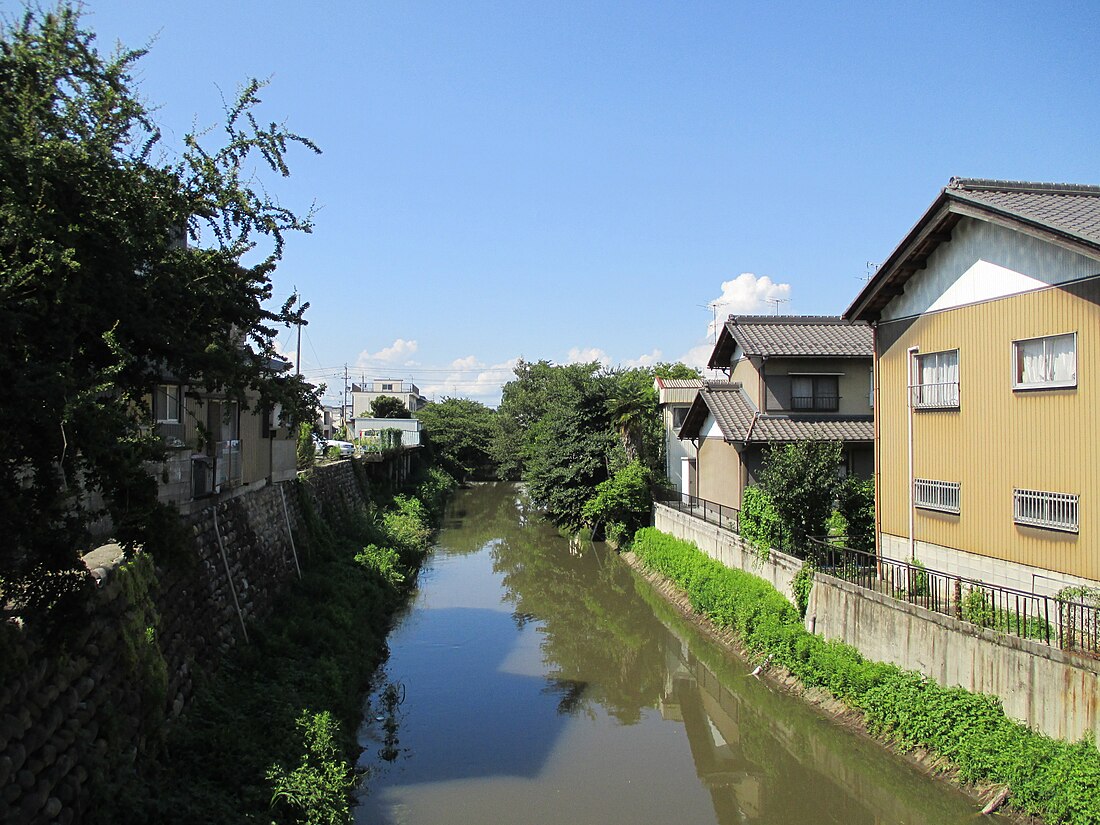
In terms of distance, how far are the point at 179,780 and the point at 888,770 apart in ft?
29.5

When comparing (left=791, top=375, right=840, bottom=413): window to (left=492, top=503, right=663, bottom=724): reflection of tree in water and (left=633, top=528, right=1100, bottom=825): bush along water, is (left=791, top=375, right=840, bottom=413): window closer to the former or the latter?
(left=633, top=528, right=1100, bottom=825): bush along water

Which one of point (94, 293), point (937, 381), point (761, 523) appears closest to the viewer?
point (94, 293)

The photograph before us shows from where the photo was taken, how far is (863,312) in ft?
51.6

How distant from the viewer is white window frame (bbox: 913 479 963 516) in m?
13.3

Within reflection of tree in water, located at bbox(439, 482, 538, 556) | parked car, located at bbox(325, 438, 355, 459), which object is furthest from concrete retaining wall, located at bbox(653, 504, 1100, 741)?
parked car, located at bbox(325, 438, 355, 459)

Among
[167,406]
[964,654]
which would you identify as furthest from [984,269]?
[167,406]

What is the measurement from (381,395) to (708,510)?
7364 cm

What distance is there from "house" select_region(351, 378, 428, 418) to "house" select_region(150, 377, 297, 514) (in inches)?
2359

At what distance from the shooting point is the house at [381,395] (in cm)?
10029

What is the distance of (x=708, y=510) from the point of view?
24.7 meters

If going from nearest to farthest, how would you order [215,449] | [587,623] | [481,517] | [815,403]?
[215,449] < [587,623] < [815,403] < [481,517]

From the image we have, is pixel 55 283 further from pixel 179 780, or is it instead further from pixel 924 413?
pixel 924 413

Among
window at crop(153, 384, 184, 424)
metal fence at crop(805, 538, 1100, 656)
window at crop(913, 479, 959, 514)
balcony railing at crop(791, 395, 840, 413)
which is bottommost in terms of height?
metal fence at crop(805, 538, 1100, 656)

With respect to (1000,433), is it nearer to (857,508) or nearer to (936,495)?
(936,495)
